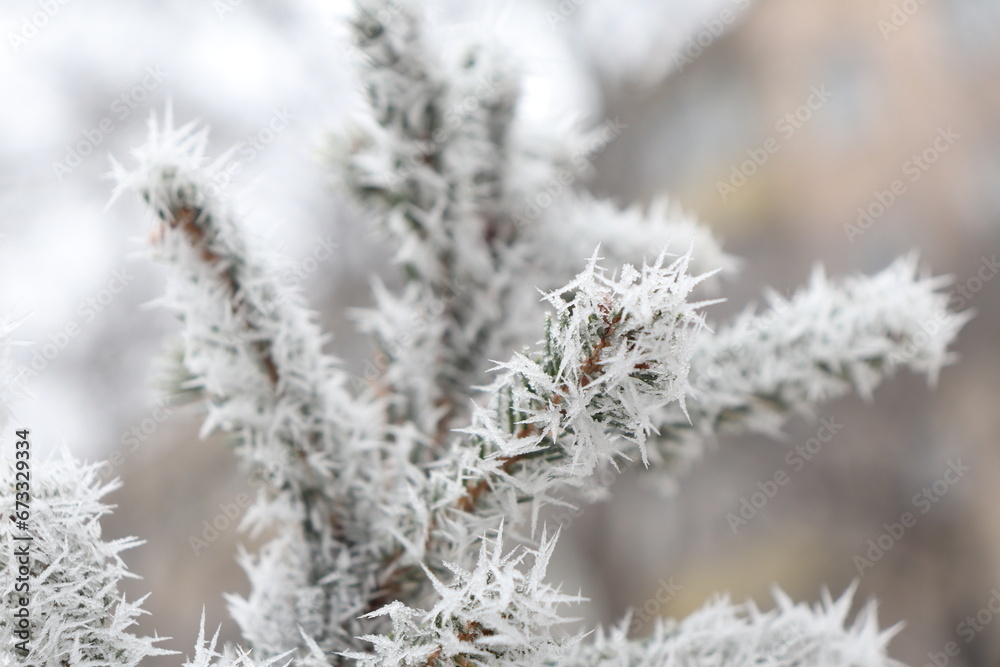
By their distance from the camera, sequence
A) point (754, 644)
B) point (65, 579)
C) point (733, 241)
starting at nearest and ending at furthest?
point (65, 579) < point (754, 644) < point (733, 241)

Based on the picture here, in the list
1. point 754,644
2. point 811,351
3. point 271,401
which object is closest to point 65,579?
point 271,401

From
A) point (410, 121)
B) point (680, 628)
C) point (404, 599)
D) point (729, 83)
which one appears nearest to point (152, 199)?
point (410, 121)

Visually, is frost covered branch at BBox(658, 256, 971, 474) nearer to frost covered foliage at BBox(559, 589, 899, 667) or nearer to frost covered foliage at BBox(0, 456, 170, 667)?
frost covered foliage at BBox(559, 589, 899, 667)

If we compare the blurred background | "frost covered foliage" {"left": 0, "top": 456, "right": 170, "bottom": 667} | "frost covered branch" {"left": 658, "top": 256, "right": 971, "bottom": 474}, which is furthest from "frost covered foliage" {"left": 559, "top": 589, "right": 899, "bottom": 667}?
the blurred background

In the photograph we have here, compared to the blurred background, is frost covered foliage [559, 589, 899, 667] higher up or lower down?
lower down

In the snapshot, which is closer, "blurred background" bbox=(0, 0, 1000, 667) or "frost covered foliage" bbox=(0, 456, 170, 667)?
"frost covered foliage" bbox=(0, 456, 170, 667)

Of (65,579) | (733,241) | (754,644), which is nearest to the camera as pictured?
(65,579)

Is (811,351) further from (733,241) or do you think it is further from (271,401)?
(733,241)
